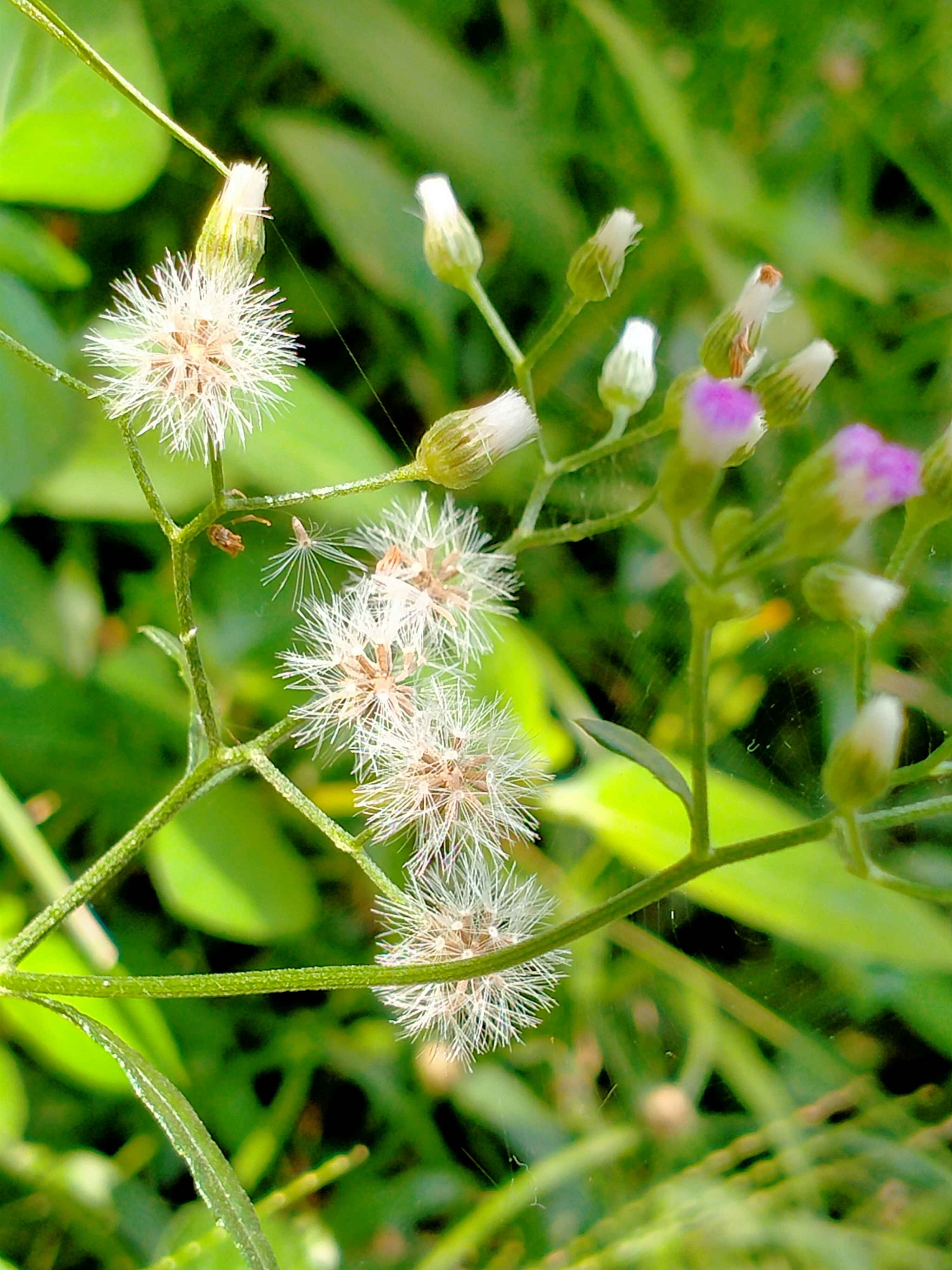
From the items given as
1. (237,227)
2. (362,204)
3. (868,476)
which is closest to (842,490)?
(868,476)

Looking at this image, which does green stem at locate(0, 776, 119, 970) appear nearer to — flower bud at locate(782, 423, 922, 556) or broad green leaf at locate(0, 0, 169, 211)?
broad green leaf at locate(0, 0, 169, 211)

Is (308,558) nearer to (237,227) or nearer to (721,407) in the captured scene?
(237,227)

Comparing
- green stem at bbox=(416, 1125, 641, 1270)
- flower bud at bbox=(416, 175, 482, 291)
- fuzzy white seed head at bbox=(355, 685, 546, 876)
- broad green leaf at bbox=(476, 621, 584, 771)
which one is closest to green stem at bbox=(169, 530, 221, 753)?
fuzzy white seed head at bbox=(355, 685, 546, 876)

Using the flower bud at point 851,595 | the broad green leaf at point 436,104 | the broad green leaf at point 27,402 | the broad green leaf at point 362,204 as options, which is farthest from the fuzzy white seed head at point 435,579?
the broad green leaf at point 436,104

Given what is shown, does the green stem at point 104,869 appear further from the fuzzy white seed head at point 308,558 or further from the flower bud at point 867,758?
the flower bud at point 867,758

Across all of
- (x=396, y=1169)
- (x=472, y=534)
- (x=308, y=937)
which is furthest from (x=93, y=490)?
(x=396, y=1169)

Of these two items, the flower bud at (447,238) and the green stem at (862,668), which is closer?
the green stem at (862,668)
